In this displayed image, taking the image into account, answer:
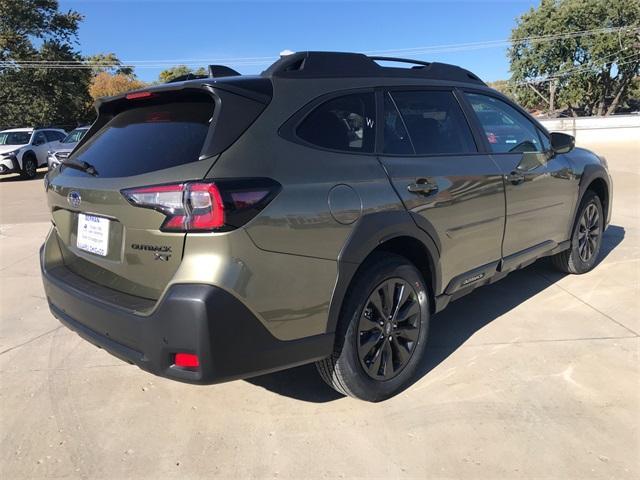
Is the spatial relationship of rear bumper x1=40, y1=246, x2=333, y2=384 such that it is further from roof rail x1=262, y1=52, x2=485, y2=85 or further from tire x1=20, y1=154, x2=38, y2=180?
tire x1=20, y1=154, x2=38, y2=180

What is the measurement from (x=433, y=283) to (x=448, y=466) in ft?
3.70

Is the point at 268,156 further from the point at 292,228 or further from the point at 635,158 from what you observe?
the point at 635,158

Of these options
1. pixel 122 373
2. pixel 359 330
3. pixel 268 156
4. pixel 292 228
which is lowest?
pixel 122 373

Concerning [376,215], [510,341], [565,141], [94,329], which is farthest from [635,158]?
[94,329]

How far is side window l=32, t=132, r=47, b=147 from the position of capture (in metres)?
19.3

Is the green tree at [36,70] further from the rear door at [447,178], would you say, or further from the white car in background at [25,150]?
the rear door at [447,178]

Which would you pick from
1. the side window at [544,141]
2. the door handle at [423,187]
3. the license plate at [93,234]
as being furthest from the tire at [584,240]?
the license plate at [93,234]

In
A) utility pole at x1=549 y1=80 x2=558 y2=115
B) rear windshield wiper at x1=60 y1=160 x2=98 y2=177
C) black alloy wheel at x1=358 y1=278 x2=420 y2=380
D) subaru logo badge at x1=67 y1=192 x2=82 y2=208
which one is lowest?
black alloy wheel at x1=358 y1=278 x2=420 y2=380

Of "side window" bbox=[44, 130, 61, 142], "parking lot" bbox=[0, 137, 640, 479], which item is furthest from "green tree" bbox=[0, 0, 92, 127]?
"parking lot" bbox=[0, 137, 640, 479]

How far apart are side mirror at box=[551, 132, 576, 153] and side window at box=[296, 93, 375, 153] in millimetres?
2245

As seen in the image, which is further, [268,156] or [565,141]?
[565,141]

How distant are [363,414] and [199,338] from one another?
1186mm

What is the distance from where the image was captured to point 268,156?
2.38 meters

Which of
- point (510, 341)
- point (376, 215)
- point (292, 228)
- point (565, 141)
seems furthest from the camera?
point (565, 141)
